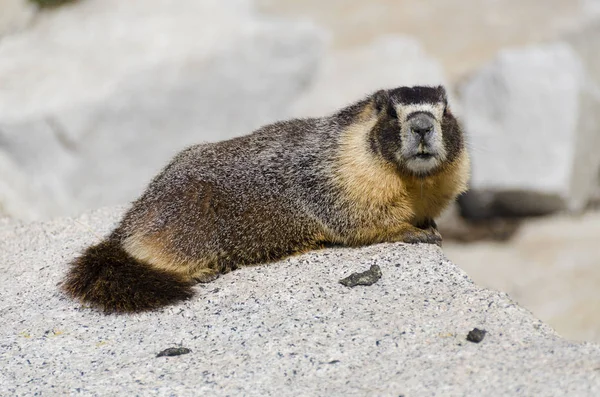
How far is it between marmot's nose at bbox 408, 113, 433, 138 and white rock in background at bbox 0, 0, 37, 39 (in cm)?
1185

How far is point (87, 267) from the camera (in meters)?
6.29

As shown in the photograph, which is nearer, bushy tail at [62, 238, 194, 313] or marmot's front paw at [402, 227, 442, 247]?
bushy tail at [62, 238, 194, 313]

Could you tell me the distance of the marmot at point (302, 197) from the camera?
20.8 feet

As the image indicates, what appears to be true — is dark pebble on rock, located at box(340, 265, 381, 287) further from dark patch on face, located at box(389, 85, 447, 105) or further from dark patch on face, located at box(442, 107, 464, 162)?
dark patch on face, located at box(389, 85, 447, 105)

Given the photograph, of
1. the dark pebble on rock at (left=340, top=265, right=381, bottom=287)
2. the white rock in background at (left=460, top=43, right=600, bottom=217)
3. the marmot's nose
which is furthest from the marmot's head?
the white rock in background at (left=460, top=43, right=600, bottom=217)

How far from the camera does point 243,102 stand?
48.8 ft

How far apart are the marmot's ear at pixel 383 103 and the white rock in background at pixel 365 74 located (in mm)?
8032

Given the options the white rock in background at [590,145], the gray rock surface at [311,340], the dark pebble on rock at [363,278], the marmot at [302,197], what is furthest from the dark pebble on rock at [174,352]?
the white rock in background at [590,145]

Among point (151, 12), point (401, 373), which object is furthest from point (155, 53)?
point (401, 373)

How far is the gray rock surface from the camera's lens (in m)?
4.58

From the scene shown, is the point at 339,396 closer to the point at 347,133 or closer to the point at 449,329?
the point at 449,329

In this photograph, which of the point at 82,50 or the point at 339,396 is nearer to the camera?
the point at 339,396

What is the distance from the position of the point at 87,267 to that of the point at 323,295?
1.72m

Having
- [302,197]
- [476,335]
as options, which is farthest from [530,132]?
[476,335]
